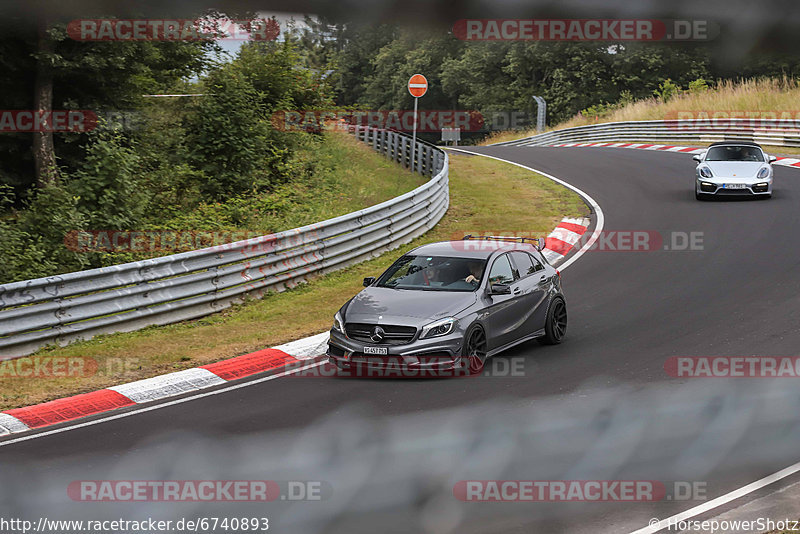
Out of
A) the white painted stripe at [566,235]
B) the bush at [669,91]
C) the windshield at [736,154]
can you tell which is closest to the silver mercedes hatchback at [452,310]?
the white painted stripe at [566,235]

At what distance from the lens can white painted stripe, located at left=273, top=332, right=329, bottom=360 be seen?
11.7 meters

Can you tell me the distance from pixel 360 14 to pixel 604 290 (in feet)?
45.1

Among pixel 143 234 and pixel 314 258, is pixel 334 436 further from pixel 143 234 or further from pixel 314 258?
pixel 143 234

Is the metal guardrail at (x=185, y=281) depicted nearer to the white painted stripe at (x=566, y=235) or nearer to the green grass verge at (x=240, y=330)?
the green grass verge at (x=240, y=330)

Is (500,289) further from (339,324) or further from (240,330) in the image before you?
(240,330)

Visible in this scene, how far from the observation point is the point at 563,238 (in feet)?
62.8

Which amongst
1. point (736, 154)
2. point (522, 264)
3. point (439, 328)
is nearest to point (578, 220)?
point (736, 154)

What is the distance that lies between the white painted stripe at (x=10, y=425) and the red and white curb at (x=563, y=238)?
427 inches

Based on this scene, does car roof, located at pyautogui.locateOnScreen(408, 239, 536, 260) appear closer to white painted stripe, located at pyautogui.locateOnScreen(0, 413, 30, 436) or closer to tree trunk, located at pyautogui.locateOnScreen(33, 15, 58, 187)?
white painted stripe, located at pyautogui.locateOnScreen(0, 413, 30, 436)

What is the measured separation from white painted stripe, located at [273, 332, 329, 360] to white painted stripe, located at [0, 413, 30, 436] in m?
3.67

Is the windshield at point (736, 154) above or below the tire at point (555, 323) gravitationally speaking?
above

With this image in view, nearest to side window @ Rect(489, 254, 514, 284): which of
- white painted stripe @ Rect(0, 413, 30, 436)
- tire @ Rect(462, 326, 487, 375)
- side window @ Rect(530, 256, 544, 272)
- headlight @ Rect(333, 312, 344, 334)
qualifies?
side window @ Rect(530, 256, 544, 272)

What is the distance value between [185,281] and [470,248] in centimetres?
456

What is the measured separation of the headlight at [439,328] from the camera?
1008cm
